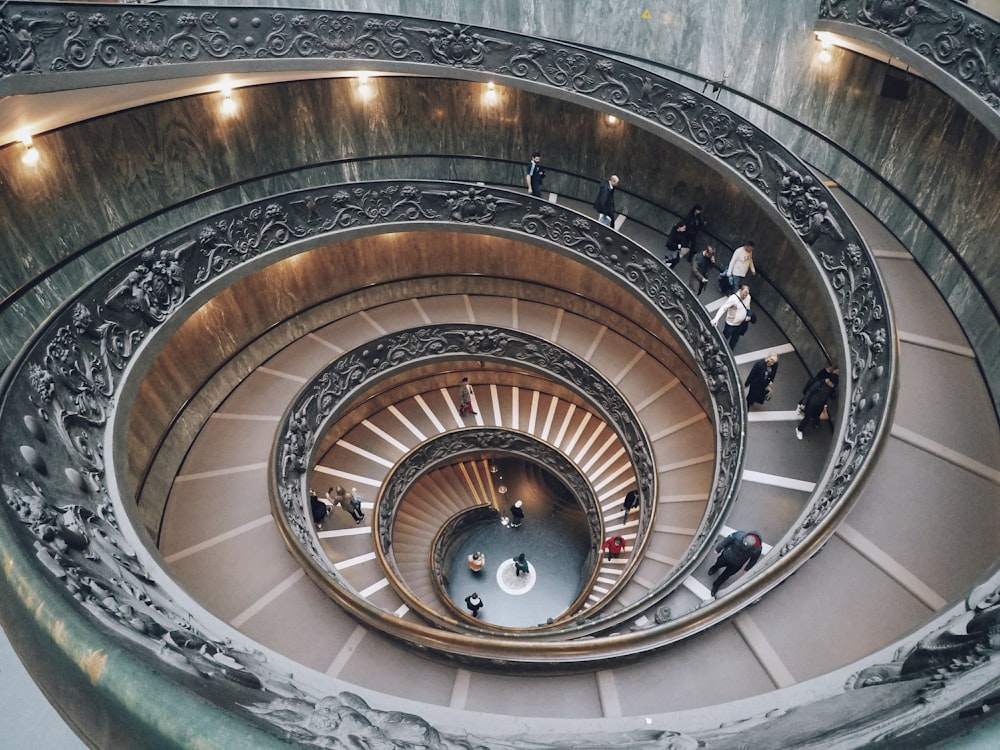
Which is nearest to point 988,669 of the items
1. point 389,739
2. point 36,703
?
point 389,739

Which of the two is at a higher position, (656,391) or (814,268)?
(656,391)

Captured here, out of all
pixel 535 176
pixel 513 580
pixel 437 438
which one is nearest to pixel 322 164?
pixel 535 176

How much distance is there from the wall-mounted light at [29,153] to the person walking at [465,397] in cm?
932

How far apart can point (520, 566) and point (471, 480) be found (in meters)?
2.83

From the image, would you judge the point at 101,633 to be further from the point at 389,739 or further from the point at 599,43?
the point at 599,43

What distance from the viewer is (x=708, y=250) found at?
35.4ft

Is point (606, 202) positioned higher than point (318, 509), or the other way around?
point (606, 202)

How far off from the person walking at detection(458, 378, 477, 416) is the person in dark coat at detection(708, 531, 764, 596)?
885 cm

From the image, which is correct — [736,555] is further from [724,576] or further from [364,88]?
[364,88]

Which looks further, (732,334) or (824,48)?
(824,48)

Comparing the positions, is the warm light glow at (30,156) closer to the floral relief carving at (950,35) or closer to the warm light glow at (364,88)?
the warm light glow at (364,88)

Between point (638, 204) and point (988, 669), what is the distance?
12320 millimetres

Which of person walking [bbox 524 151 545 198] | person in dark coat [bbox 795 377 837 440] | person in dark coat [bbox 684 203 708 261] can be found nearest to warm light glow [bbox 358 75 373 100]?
person walking [bbox 524 151 545 198]

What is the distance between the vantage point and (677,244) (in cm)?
1175
